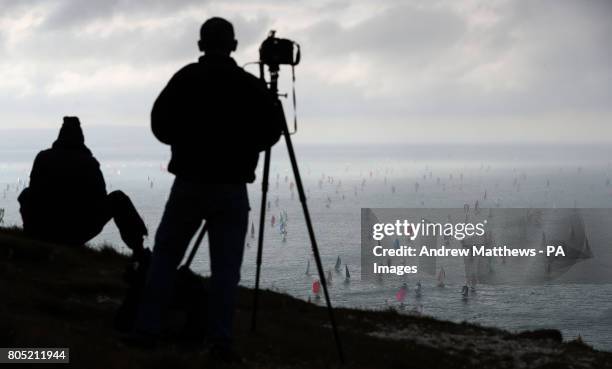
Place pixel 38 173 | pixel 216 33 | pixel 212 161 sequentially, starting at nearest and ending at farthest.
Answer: pixel 212 161, pixel 216 33, pixel 38 173

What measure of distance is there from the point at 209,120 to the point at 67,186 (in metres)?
5.06

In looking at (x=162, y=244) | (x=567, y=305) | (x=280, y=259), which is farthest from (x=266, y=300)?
(x=280, y=259)

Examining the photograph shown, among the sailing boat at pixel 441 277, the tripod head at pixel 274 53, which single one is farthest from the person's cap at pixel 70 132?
the sailing boat at pixel 441 277

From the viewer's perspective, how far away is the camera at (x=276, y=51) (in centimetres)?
737

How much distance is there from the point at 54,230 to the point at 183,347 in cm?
509

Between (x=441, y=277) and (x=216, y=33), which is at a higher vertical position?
(x=216, y=33)

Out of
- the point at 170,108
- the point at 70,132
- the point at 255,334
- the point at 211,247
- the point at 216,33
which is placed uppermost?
the point at 216,33

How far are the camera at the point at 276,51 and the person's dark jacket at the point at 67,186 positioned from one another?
13.1 feet

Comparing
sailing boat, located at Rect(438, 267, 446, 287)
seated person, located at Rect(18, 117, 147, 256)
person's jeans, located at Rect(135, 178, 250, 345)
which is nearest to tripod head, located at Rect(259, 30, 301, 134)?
person's jeans, located at Rect(135, 178, 250, 345)

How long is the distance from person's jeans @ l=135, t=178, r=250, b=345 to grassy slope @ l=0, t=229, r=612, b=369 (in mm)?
359

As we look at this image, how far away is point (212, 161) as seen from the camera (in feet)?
20.2

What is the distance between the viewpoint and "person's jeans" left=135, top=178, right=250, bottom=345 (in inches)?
245

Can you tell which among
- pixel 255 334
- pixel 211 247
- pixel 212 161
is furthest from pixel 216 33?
pixel 255 334

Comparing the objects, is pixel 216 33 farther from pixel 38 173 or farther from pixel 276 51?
pixel 38 173
